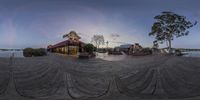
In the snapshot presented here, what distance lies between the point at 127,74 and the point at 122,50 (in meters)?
2.52

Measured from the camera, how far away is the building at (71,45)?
437 inches

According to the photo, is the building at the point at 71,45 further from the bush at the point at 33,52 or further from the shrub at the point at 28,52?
the shrub at the point at 28,52

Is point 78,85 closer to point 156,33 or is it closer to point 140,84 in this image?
point 140,84

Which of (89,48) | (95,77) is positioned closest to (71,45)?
(89,48)

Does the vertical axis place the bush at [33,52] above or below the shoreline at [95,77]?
above

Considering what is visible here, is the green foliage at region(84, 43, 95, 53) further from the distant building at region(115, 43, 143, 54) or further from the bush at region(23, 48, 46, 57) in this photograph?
the bush at region(23, 48, 46, 57)

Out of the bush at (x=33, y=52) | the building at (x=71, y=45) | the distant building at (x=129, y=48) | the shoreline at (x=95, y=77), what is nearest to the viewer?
the shoreline at (x=95, y=77)

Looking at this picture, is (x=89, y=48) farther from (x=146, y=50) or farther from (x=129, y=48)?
(x=146, y=50)

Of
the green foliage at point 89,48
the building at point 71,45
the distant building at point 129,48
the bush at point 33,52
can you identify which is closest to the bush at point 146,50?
the distant building at point 129,48

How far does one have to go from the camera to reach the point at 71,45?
11148 millimetres

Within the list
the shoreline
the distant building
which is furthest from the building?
the distant building

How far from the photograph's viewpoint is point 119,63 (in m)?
10.6

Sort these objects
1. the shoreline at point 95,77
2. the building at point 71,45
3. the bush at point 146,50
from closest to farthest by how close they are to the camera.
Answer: the shoreline at point 95,77, the building at point 71,45, the bush at point 146,50

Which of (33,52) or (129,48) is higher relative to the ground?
(129,48)
